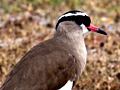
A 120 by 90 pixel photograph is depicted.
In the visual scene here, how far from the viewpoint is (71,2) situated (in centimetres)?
923

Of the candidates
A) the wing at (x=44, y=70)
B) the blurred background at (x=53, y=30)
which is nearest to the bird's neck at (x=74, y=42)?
the wing at (x=44, y=70)

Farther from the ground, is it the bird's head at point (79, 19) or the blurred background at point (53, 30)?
the bird's head at point (79, 19)

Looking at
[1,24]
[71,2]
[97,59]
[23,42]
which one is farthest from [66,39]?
[71,2]

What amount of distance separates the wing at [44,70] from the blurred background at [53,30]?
4.70ft

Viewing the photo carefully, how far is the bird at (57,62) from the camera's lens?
13.6 ft

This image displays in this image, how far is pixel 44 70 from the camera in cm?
426

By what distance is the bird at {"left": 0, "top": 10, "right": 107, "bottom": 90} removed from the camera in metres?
4.15

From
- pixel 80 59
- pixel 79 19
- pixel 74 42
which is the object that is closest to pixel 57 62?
pixel 80 59

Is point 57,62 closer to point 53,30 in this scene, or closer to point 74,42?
point 74,42

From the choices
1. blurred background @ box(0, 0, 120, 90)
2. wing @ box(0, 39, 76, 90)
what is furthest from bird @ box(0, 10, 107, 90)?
blurred background @ box(0, 0, 120, 90)

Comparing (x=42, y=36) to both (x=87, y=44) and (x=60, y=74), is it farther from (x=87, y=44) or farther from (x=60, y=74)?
(x=60, y=74)

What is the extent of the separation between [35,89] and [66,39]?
47.0 inches

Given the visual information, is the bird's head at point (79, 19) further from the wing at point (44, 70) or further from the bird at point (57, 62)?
the wing at point (44, 70)

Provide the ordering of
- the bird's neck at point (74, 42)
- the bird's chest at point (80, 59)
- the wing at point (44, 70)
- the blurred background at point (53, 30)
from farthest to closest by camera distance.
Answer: the blurred background at point (53, 30) < the bird's neck at point (74, 42) < the bird's chest at point (80, 59) < the wing at point (44, 70)
